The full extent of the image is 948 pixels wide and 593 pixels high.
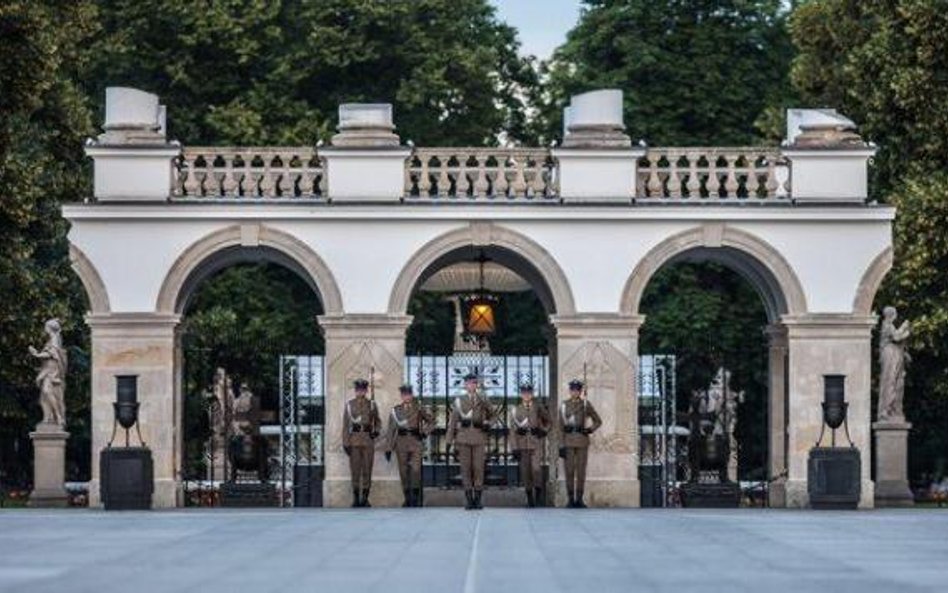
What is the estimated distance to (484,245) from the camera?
45.2 meters

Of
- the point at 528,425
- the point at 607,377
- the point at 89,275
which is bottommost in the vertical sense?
the point at 528,425

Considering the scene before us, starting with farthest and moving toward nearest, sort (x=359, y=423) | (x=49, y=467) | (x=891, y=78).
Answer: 1. (x=891, y=78)
2. (x=49, y=467)
3. (x=359, y=423)

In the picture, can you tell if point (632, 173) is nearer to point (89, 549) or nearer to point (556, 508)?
point (556, 508)

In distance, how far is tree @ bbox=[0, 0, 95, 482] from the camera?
2003 inches

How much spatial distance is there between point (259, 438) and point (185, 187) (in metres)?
4.13

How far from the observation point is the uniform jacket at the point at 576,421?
43594 mm

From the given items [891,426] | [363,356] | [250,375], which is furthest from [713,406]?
[363,356]

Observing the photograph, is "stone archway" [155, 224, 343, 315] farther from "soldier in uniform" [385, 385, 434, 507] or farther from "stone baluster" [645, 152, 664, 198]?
"stone baluster" [645, 152, 664, 198]

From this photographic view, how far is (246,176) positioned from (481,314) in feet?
16.4

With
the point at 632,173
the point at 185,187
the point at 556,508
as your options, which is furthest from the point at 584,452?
the point at 185,187

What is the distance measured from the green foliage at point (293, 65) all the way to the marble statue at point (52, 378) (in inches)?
648

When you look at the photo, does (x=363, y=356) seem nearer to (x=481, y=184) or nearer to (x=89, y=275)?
(x=481, y=184)

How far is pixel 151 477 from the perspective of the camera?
42.3m

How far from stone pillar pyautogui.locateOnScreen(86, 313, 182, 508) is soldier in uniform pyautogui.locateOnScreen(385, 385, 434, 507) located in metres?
3.41
